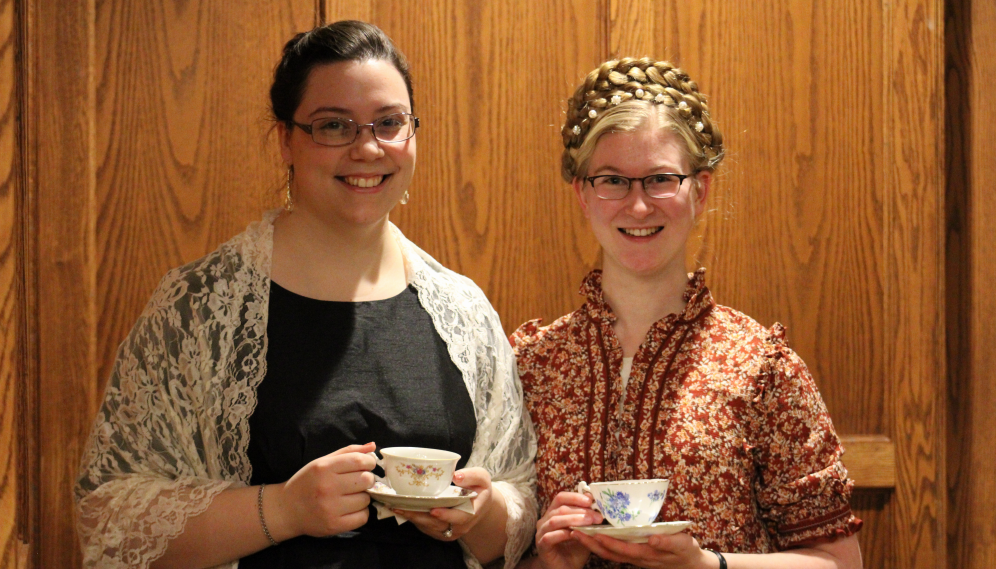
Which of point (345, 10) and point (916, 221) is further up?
point (345, 10)

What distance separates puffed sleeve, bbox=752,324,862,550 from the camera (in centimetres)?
166

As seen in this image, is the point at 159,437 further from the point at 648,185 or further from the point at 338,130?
the point at 648,185

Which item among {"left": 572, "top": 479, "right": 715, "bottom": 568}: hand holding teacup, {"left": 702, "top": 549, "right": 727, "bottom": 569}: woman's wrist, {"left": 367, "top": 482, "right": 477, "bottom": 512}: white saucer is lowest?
{"left": 702, "top": 549, "right": 727, "bottom": 569}: woman's wrist

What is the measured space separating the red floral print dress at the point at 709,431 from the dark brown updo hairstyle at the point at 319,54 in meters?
0.70

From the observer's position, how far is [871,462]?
2.28 metres

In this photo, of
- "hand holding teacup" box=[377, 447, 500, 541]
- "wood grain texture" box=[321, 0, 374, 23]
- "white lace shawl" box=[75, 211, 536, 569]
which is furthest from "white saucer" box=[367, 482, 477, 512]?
"wood grain texture" box=[321, 0, 374, 23]

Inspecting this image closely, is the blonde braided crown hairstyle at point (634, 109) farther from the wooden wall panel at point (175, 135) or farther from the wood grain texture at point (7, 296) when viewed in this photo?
the wood grain texture at point (7, 296)

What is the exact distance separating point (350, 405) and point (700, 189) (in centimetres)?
81

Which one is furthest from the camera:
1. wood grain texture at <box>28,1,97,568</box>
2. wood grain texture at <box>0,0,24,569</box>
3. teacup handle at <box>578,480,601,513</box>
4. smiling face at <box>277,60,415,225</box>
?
wood grain texture at <box>28,1,97,568</box>

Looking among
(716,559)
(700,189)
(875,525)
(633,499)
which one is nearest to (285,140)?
(700,189)

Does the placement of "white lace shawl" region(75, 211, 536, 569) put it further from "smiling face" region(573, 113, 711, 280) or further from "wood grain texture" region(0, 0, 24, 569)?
"smiling face" region(573, 113, 711, 280)

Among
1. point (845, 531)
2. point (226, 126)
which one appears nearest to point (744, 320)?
point (845, 531)

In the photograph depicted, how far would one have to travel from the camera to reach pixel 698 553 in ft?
5.10

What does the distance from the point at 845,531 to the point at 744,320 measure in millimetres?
441
